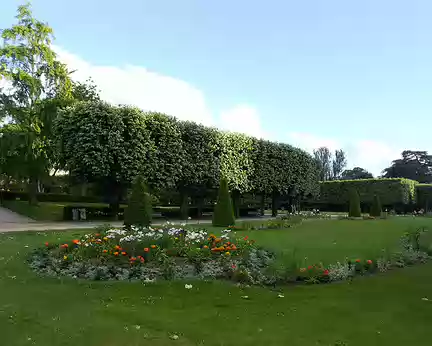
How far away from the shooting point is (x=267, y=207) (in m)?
55.4

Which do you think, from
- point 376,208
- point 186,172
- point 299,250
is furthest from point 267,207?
point 299,250

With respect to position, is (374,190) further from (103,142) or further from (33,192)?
(33,192)

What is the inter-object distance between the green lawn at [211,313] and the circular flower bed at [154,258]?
0.49 m

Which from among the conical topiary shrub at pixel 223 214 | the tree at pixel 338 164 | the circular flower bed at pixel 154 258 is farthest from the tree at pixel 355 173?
the circular flower bed at pixel 154 258

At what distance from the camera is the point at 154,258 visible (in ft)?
28.5

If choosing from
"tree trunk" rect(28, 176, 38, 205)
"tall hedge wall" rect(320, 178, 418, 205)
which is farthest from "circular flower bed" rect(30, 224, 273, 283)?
"tall hedge wall" rect(320, 178, 418, 205)

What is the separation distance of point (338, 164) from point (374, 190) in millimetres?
45633

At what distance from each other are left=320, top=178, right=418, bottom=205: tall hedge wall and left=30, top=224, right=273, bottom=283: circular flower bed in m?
40.0

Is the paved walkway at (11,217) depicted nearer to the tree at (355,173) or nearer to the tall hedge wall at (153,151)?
the tall hedge wall at (153,151)

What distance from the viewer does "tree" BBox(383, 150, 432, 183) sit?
74.2 meters

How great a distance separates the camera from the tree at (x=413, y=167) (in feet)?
244

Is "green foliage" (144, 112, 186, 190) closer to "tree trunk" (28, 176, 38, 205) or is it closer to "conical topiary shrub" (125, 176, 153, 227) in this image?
"conical topiary shrub" (125, 176, 153, 227)

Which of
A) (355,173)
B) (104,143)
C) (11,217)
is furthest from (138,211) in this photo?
(355,173)

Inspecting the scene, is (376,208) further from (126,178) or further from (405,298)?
(405,298)
